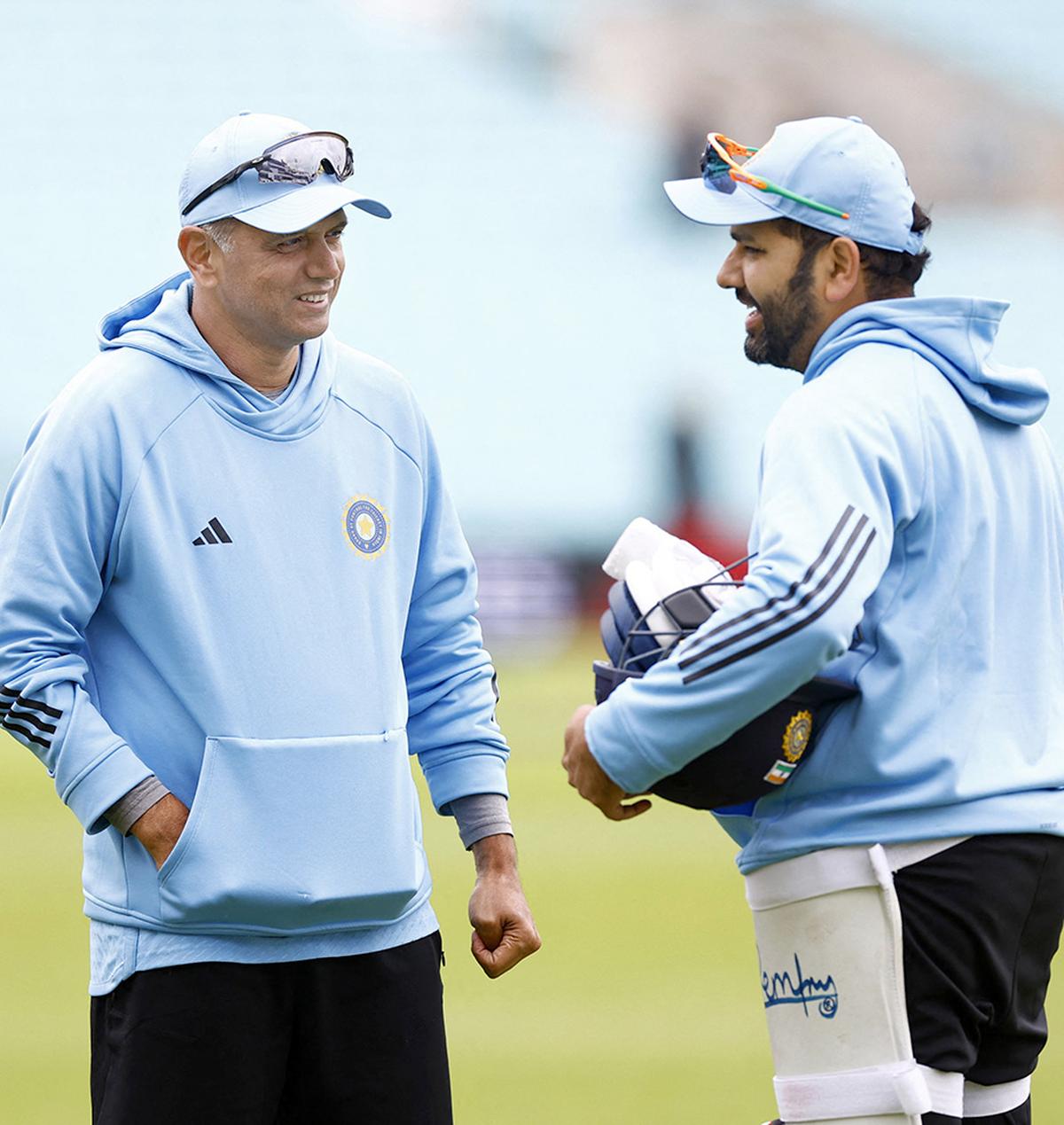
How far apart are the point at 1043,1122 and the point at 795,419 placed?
2425mm

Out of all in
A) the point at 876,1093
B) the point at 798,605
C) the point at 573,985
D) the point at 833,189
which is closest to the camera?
the point at 798,605

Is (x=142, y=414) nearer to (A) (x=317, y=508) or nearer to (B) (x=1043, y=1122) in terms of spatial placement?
(A) (x=317, y=508)

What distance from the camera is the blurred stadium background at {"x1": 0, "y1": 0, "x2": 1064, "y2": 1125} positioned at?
15.0m

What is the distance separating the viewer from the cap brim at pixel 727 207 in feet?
7.89

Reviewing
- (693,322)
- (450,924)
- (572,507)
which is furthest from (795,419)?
(693,322)

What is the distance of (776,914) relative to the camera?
2.28 m

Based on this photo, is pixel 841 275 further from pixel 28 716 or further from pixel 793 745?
pixel 28 716

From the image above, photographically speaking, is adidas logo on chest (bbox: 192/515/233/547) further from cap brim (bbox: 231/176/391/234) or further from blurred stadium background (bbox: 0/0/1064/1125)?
blurred stadium background (bbox: 0/0/1064/1125)

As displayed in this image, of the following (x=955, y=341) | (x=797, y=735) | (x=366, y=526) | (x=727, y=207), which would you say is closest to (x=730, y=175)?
(x=727, y=207)

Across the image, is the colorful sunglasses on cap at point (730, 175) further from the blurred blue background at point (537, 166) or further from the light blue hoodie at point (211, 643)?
the blurred blue background at point (537, 166)

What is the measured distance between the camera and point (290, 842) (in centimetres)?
233

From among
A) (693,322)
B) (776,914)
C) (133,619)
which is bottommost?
(693,322)

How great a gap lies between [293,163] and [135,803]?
0.92 m

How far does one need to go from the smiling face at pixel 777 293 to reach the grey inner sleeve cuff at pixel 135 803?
39.6 inches
